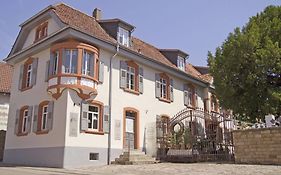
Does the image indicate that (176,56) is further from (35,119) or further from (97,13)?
(35,119)

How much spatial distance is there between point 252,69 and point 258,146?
6.86m

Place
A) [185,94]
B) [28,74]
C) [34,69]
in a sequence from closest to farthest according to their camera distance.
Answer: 1. [34,69]
2. [28,74]
3. [185,94]

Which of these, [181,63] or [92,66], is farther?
[181,63]

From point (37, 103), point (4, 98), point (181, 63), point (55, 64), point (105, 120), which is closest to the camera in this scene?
point (55, 64)

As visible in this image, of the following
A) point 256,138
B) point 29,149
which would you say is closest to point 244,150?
point 256,138

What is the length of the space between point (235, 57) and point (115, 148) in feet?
31.0

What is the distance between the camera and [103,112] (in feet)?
58.7

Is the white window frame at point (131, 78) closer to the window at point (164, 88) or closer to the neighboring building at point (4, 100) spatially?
the window at point (164, 88)

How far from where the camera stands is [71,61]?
17.0 metres

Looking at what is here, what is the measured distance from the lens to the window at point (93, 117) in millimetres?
17422

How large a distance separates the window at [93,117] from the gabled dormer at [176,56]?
10.1 metres

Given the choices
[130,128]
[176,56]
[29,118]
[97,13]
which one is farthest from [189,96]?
[29,118]

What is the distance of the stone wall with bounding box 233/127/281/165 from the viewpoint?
13672 mm

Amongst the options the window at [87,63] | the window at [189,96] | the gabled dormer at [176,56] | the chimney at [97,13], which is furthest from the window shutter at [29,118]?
the window at [189,96]
